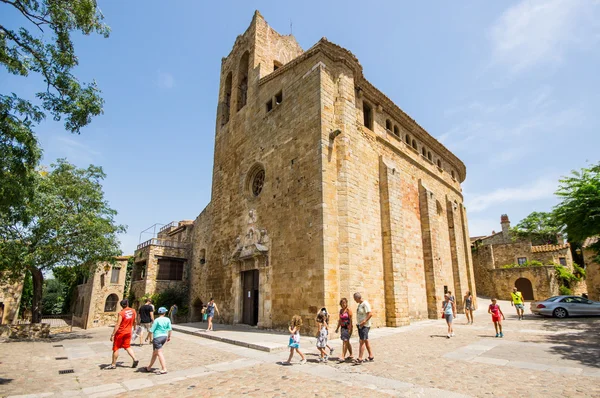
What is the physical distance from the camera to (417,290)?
15.4 m

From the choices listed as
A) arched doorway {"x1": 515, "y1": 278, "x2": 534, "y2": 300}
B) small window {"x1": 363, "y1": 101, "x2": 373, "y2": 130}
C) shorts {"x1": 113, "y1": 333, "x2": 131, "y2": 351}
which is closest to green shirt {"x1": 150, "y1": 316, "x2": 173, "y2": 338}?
shorts {"x1": 113, "y1": 333, "x2": 131, "y2": 351}

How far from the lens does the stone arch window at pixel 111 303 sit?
26.2 m

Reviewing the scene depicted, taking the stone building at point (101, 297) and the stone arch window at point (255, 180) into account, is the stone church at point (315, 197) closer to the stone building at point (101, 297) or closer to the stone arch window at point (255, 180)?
the stone arch window at point (255, 180)

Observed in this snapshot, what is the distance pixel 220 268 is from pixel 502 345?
39.9 ft

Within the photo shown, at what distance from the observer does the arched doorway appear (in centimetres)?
2576

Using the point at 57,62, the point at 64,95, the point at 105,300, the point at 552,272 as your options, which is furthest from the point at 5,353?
the point at 552,272

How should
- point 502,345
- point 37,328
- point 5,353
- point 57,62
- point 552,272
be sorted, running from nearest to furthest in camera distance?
1. point 57,62
2. point 502,345
3. point 5,353
4. point 37,328
5. point 552,272

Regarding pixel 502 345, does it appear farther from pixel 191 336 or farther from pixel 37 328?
pixel 37 328

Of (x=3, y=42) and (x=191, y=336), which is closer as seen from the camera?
(x=3, y=42)

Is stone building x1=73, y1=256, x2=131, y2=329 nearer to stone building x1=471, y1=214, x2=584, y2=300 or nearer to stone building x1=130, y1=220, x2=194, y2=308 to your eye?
stone building x1=130, y1=220, x2=194, y2=308

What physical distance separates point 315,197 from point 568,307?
13.1m

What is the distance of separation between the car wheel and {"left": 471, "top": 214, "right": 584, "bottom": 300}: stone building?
37.8 ft

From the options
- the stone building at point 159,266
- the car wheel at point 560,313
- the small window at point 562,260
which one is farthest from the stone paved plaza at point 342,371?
the small window at point 562,260

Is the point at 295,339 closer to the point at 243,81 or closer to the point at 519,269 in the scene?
the point at 243,81
